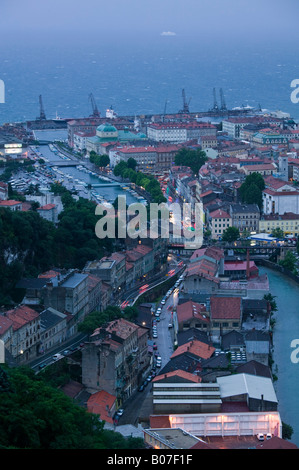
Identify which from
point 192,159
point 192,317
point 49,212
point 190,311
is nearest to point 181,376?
point 192,317

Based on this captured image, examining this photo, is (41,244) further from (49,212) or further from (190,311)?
(190,311)

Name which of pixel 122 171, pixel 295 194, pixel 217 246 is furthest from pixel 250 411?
pixel 122 171

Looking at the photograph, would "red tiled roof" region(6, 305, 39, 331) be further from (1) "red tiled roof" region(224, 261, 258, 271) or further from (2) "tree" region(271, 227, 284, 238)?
(2) "tree" region(271, 227, 284, 238)

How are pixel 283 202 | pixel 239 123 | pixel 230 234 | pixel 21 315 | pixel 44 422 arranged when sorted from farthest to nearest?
pixel 239 123 → pixel 283 202 → pixel 230 234 → pixel 21 315 → pixel 44 422

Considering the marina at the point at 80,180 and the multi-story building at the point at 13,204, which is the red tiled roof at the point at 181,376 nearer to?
the multi-story building at the point at 13,204

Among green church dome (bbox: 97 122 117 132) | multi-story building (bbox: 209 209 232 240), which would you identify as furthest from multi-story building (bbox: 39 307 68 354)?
green church dome (bbox: 97 122 117 132)

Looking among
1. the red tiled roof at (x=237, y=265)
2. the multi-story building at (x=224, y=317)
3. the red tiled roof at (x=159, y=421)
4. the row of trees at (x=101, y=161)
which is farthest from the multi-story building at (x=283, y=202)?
the red tiled roof at (x=159, y=421)
